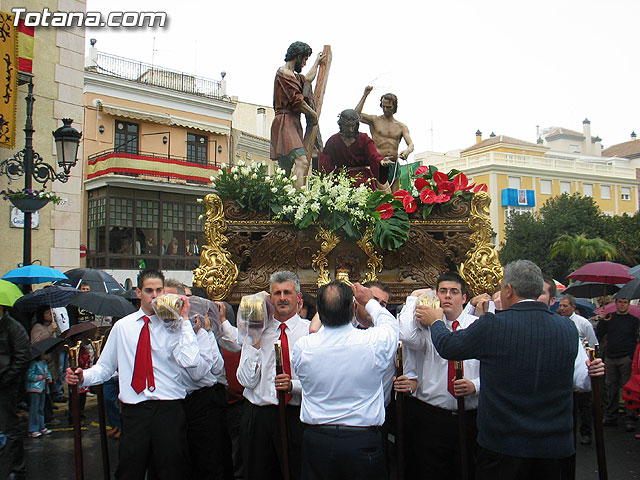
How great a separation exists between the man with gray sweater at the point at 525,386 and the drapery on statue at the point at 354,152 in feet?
11.2

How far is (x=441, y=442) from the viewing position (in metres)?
4.18

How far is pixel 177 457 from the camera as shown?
13.7 ft

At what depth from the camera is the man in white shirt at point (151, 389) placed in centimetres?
413

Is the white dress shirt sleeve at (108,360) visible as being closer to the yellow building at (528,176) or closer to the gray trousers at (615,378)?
the gray trousers at (615,378)

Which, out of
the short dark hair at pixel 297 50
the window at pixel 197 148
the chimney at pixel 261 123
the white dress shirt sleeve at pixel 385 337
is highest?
the chimney at pixel 261 123

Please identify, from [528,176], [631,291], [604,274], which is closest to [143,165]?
[604,274]

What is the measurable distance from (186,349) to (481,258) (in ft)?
10.1

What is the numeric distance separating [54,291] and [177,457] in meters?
5.37

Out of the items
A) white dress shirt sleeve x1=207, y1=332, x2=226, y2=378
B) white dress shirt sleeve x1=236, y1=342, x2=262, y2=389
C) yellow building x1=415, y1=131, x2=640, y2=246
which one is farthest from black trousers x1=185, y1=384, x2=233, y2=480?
yellow building x1=415, y1=131, x2=640, y2=246

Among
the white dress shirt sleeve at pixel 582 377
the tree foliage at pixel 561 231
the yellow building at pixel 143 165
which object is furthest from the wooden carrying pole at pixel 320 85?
the tree foliage at pixel 561 231

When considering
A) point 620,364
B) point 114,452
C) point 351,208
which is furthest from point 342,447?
point 620,364

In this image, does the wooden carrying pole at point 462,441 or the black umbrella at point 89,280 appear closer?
the wooden carrying pole at point 462,441

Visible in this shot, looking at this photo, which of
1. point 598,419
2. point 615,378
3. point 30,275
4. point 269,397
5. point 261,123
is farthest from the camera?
point 261,123

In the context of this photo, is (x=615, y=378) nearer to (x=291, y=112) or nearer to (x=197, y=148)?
(x=291, y=112)
